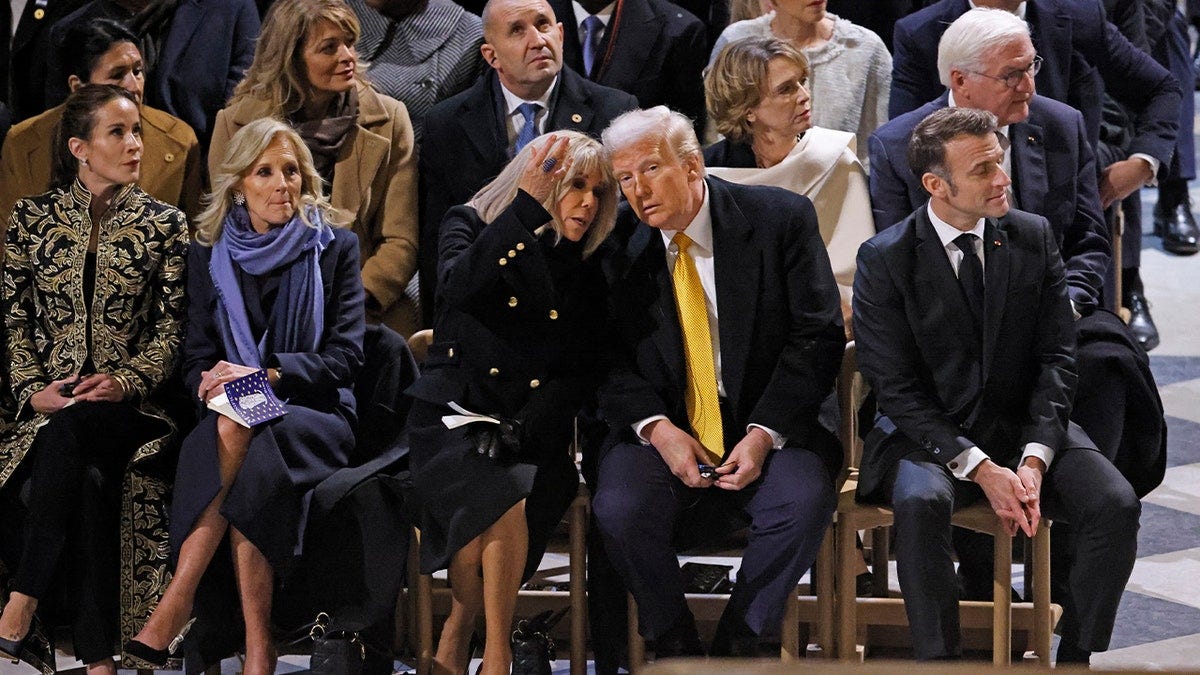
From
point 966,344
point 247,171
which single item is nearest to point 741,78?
point 966,344

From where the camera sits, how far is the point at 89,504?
4152mm

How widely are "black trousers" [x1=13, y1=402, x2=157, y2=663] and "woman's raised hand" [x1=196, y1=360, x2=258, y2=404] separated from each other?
1.00 ft

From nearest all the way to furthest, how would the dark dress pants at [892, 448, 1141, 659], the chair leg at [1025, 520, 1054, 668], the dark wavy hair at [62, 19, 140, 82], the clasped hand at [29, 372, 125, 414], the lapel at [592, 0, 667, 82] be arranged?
the dark dress pants at [892, 448, 1141, 659], the chair leg at [1025, 520, 1054, 668], the clasped hand at [29, 372, 125, 414], the dark wavy hair at [62, 19, 140, 82], the lapel at [592, 0, 667, 82]

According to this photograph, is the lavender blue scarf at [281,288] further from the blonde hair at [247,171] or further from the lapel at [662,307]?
the lapel at [662,307]

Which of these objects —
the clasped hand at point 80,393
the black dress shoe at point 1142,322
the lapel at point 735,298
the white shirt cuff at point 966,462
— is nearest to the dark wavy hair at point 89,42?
the clasped hand at point 80,393

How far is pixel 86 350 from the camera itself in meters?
4.35

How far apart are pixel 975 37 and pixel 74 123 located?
2.25m

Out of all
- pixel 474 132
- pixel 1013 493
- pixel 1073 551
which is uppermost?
pixel 474 132

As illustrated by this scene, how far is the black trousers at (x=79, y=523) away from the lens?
4.12 m

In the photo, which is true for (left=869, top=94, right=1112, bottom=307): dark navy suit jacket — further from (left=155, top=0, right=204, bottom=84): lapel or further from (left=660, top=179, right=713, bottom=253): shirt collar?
(left=155, top=0, right=204, bottom=84): lapel

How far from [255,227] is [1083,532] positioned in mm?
2060

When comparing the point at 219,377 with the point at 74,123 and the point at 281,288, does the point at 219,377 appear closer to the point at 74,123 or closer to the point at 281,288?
the point at 281,288

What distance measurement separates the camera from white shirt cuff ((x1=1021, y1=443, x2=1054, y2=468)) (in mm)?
3834

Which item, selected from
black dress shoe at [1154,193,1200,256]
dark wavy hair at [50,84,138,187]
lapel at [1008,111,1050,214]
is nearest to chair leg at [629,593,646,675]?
lapel at [1008,111,1050,214]
